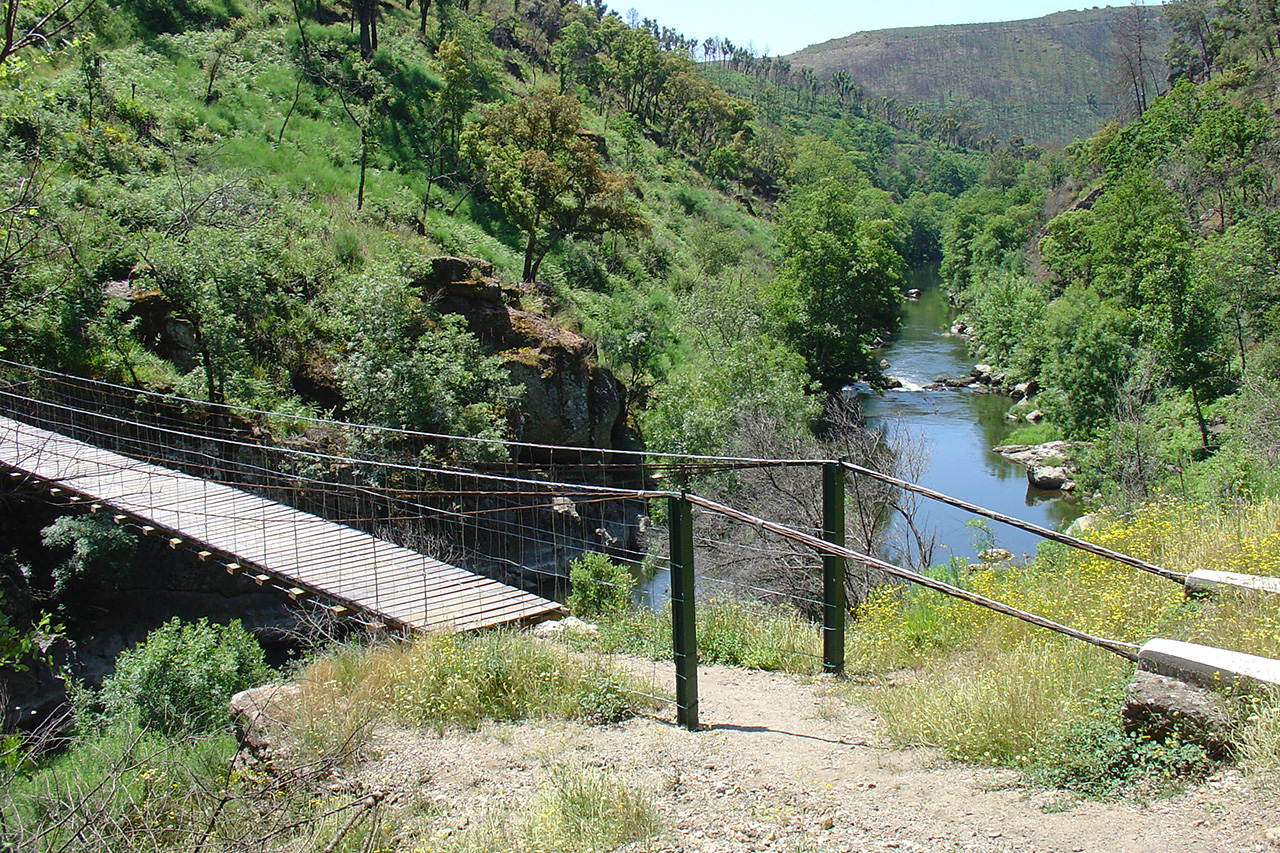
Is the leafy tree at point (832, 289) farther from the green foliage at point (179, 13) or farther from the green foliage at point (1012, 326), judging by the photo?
the green foliage at point (179, 13)

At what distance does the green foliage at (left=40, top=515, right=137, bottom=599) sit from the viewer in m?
12.1

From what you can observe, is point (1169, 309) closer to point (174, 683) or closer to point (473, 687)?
point (473, 687)

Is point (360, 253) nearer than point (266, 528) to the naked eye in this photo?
No

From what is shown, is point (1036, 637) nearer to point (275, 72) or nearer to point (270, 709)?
point (270, 709)

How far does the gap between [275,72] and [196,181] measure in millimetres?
11666

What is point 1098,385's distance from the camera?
2281 cm

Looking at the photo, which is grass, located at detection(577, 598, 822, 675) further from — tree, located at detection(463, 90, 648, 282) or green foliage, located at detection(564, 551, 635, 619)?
tree, located at detection(463, 90, 648, 282)

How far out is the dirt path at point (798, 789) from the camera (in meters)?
3.05

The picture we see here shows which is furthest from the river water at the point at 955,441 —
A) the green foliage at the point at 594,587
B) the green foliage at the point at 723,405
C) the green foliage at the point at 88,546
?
the green foliage at the point at 88,546

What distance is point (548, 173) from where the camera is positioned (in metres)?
21.7

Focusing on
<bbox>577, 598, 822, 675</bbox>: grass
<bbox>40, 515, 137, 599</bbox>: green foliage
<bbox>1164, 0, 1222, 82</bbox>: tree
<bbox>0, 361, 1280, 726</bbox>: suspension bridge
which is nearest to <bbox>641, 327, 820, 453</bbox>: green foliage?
<bbox>0, 361, 1280, 726</bbox>: suspension bridge

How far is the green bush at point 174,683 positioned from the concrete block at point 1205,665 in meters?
8.18

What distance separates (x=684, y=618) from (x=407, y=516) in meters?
4.90

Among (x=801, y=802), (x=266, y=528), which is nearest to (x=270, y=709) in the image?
(x=801, y=802)
